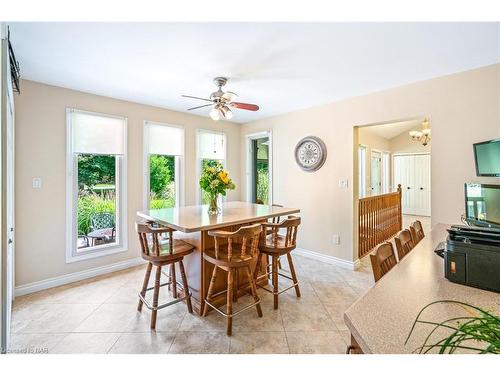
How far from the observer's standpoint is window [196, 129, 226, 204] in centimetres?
440

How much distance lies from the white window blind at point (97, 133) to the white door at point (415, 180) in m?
8.10

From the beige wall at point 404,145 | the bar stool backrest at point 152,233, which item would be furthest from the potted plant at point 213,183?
the beige wall at point 404,145

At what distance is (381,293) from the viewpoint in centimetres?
109

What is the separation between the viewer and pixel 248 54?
2184mm

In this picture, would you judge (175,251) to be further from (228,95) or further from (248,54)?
(248,54)

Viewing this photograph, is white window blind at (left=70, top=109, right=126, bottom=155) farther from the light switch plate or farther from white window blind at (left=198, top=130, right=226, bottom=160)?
white window blind at (left=198, top=130, right=226, bottom=160)

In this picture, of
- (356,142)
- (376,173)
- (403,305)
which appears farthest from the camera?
(376,173)

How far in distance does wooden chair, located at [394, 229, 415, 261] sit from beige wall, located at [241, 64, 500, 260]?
1083mm

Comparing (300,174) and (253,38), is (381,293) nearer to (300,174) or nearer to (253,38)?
(253,38)

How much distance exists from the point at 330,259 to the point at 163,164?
3.13 meters

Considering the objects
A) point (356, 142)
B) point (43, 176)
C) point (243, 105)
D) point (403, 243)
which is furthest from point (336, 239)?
point (43, 176)

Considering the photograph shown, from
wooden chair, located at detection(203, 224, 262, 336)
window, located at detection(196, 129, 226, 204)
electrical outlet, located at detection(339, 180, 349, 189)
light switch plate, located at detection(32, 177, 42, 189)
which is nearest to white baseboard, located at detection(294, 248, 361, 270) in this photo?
electrical outlet, located at detection(339, 180, 349, 189)

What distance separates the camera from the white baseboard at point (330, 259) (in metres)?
3.51
